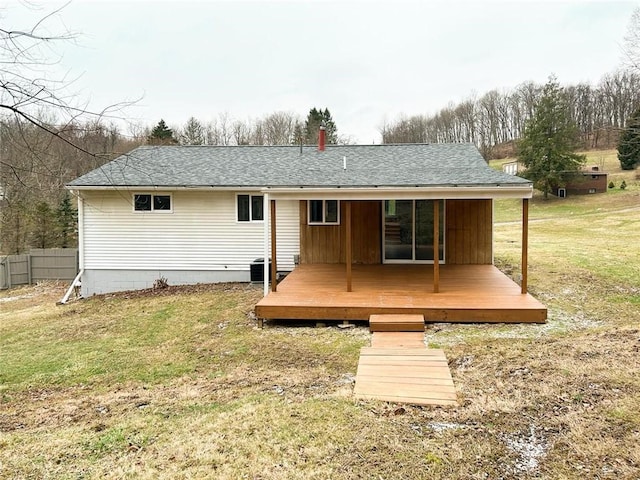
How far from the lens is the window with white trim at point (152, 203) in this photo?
37.2 ft

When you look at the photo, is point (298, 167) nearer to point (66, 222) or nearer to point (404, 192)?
point (404, 192)

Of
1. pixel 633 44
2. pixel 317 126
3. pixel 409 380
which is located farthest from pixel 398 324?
pixel 317 126

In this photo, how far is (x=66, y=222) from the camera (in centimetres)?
1722

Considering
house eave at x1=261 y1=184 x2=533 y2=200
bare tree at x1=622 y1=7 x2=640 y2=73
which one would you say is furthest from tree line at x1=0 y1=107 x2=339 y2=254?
bare tree at x1=622 y1=7 x2=640 y2=73

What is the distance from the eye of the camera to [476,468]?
9.39 feet

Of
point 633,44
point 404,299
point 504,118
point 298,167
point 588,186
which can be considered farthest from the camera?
point 504,118

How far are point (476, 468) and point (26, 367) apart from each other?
6.08 meters

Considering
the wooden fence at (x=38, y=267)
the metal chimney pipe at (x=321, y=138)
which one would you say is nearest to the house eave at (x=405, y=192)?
the metal chimney pipe at (x=321, y=138)

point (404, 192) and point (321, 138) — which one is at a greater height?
point (321, 138)

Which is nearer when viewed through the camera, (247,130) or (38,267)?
(38,267)

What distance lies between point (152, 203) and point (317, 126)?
93.8 feet

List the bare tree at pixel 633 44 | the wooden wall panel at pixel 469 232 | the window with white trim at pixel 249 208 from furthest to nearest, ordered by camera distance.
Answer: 1. the bare tree at pixel 633 44
2. the window with white trim at pixel 249 208
3. the wooden wall panel at pixel 469 232

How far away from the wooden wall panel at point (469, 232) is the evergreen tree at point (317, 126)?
25.7m

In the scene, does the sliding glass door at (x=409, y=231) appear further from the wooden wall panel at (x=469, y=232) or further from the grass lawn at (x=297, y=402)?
the grass lawn at (x=297, y=402)
